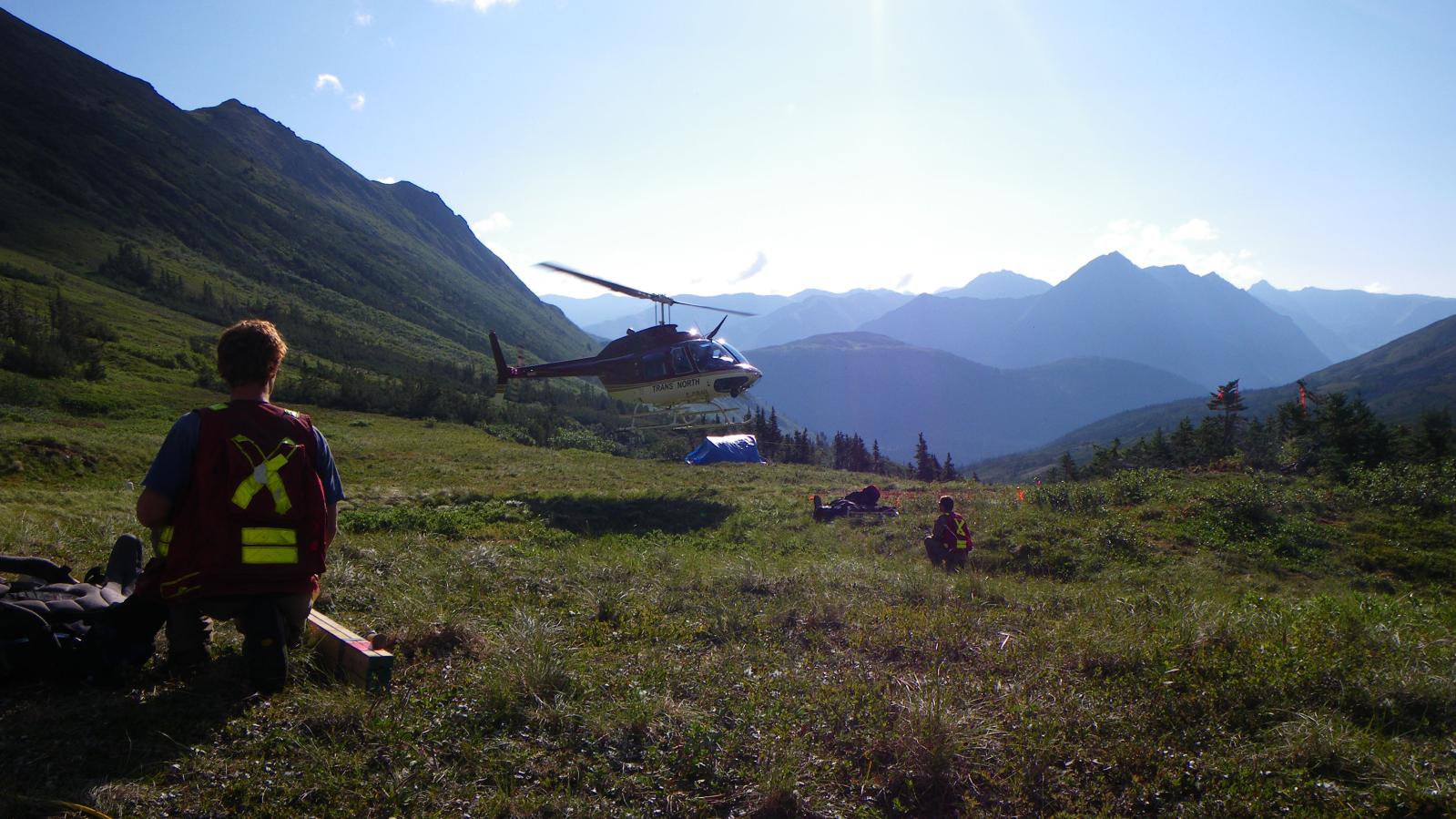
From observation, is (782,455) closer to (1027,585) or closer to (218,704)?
(1027,585)

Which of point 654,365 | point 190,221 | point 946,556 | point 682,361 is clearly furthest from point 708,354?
point 190,221

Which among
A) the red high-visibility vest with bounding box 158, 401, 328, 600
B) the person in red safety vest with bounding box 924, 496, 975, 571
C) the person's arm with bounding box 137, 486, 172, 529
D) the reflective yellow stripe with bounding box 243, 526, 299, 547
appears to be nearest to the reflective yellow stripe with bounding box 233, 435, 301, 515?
the red high-visibility vest with bounding box 158, 401, 328, 600

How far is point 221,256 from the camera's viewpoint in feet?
343

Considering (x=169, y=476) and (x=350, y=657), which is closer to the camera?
(x=169, y=476)

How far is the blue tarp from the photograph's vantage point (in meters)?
31.7

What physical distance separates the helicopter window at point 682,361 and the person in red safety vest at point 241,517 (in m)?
17.6

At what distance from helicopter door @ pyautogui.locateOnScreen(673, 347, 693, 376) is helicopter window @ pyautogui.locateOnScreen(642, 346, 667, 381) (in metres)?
0.37

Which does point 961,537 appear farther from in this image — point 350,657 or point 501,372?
point 501,372

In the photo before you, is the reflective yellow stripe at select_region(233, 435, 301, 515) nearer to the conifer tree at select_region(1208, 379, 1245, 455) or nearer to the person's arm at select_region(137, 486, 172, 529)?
the person's arm at select_region(137, 486, 172, 529)

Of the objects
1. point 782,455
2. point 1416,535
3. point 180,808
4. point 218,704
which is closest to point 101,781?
point 180,808

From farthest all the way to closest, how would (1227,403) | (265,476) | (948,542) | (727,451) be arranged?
(1227,403) → (727,451) → (948,542) → (265,476)

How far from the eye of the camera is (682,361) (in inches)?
866

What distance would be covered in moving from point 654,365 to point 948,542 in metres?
13.3

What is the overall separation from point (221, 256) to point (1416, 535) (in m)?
133
